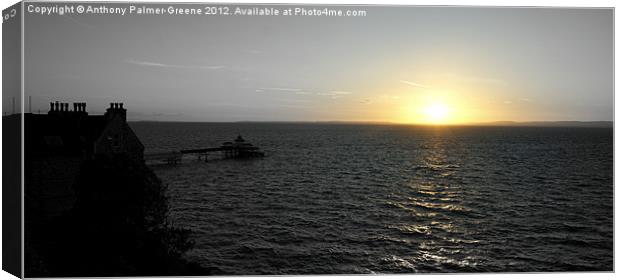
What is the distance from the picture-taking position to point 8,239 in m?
14.0

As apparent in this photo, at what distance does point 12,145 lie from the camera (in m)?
13.9

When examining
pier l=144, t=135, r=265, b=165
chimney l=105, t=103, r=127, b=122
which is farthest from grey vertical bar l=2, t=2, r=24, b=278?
pier l=144, t=135, r=265, b=165

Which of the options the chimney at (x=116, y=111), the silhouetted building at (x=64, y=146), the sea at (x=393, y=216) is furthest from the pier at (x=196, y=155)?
the silhouetted building at (x=64, y=146)

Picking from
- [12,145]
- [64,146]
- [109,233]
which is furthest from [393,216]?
[12,145]

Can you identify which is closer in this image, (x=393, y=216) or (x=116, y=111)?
(x=116, y=111)

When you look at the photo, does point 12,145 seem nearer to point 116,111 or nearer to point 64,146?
point 64,146

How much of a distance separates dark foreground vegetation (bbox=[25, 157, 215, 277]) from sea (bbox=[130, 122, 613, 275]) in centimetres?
551

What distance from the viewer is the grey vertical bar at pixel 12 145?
1358cm

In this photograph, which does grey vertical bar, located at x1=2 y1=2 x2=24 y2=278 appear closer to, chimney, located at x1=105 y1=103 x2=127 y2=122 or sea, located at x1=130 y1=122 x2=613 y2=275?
chimney, located at x1=105 y1=103 x2=127 y2=122

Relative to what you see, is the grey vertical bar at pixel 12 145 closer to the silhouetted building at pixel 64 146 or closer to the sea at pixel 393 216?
the silhouetted building at pixel 64 146

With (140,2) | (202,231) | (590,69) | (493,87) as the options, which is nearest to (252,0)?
(140,2)

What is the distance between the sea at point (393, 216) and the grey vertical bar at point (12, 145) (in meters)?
9.74

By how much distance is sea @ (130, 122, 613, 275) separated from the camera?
23797mm

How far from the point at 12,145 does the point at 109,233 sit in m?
4.22
